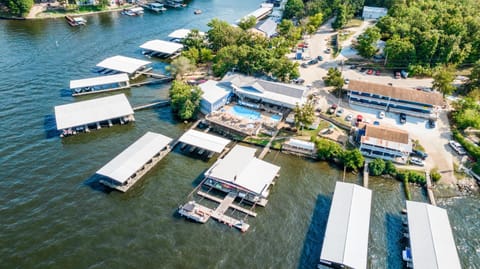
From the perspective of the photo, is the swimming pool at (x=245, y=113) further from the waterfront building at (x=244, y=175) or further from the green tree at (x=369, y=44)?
the green tree at (x=369, y=44)

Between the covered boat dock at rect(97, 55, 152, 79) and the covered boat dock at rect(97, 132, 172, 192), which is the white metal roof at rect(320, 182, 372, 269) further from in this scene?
the covered boat dock at rect(97, 55, 152, 79)

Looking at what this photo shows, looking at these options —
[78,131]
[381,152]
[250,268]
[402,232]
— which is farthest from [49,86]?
[402,232]

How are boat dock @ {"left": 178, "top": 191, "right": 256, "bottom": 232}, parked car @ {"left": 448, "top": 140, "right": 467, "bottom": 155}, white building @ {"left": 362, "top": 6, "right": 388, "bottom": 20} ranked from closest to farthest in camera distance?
boat dock @ {"left": 178, "top": 191, "right": 256, "bottom": 232}, parked car @ {"left": 448, "top": 140, "right": 467, "bottom": 155}, white building @ {"left": 362, "top": 6, "right": 388, "bottom": 20}

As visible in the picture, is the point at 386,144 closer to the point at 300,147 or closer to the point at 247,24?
the point at 300,147

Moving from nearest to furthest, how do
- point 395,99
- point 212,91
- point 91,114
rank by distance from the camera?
1. point 91,114
2. point 395,99
3. point 212,91

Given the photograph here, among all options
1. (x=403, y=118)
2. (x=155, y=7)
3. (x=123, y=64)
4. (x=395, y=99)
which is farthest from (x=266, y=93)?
(x=155, y=7)

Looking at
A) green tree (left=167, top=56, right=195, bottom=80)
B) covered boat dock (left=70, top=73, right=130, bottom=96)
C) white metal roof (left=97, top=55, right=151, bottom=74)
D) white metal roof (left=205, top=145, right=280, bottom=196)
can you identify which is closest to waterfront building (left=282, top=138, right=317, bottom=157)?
white metal roof (left=205, top=145, right=280, bottom=196)
